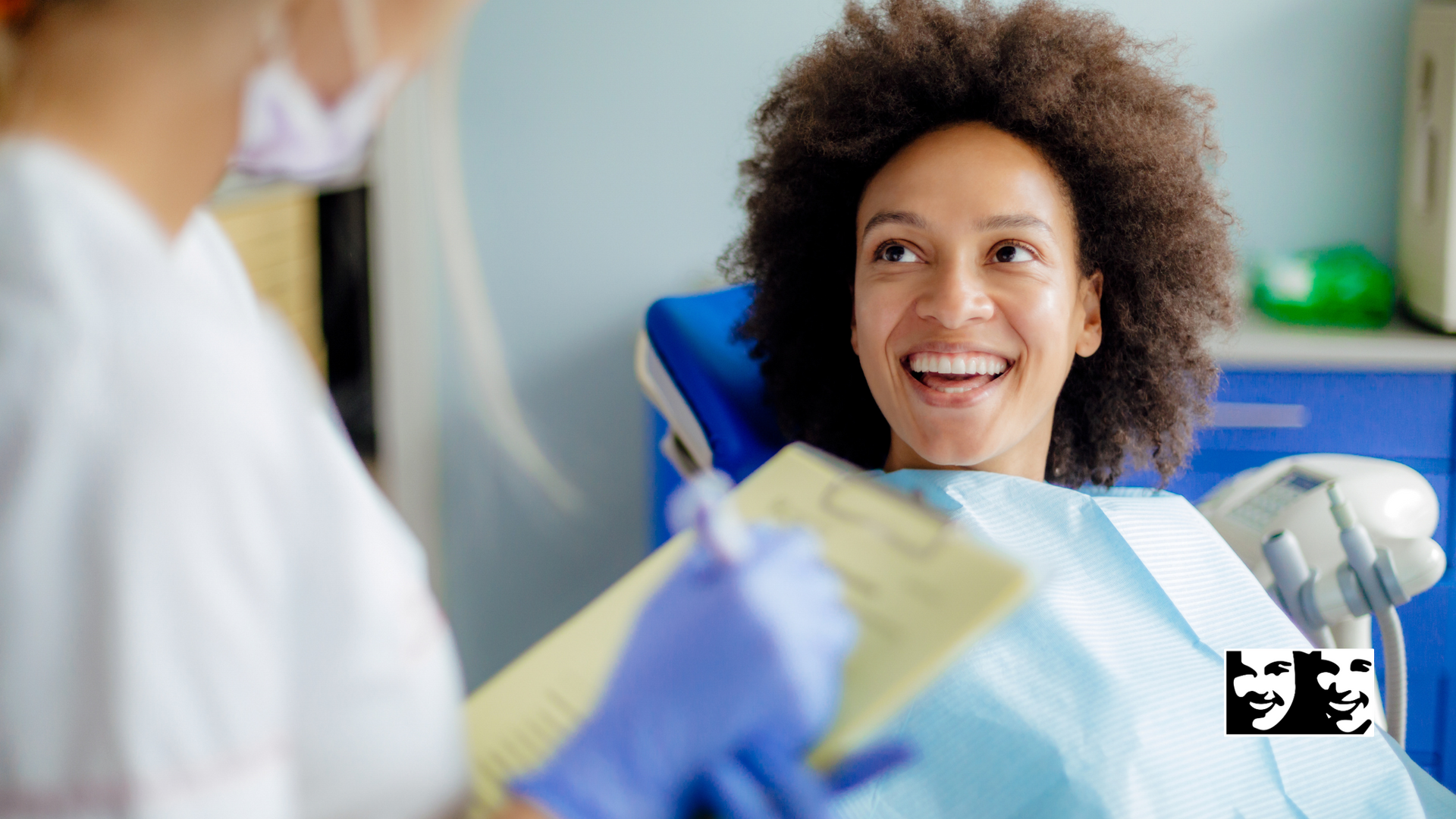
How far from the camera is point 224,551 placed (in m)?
0.44

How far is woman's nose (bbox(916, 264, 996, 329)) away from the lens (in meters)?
1.15

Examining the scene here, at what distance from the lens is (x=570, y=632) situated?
0.74 metres

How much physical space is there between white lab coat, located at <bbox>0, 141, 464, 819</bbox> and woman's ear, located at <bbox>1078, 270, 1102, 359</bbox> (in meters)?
1.01

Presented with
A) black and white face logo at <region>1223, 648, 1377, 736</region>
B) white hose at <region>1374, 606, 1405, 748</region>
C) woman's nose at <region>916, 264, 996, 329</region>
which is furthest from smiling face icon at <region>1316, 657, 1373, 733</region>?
woman's nose at <region>916, 264, 996, 329</region>

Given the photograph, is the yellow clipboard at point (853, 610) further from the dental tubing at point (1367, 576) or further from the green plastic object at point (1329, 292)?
the green plastic object at point (1329, 292)

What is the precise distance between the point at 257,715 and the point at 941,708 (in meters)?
0.70

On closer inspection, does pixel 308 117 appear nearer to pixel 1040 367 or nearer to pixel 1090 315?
pixel 1040 367

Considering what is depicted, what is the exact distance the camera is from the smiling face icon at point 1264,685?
3.50 ft

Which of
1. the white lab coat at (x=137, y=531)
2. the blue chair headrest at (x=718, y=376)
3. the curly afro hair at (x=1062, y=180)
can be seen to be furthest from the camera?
the blue chair headrest at (x=718, y=376)

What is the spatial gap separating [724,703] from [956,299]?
27.8 inches

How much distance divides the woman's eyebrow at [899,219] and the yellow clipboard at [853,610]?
537 millimetres

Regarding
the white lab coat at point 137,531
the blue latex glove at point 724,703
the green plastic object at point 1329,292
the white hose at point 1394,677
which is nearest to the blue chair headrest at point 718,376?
the white hose at point 1394,677

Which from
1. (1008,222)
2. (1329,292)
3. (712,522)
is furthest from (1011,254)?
(1329,292)

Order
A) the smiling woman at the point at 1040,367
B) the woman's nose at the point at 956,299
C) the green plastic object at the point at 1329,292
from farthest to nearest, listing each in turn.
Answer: the green plastic object at the point at 1329,292 < the woman's nose at the point at 956,299 < the smiling woman at the point at 1040,367
